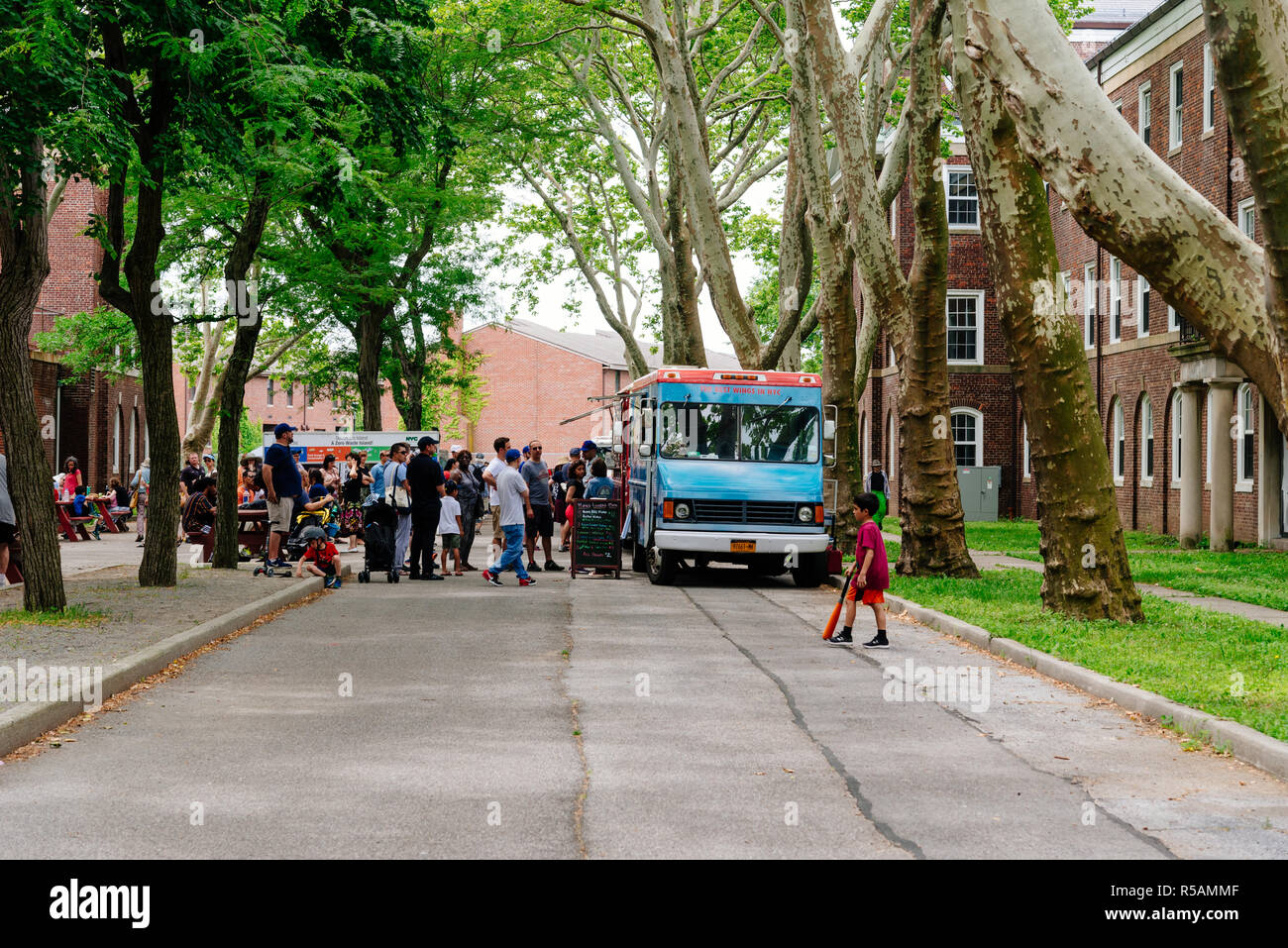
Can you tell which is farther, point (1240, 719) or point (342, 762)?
point (1240, 719)

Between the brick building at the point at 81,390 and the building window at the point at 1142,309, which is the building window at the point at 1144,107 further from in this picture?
the brick building at the point at 81,390

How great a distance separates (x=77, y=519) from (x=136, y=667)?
20.5m

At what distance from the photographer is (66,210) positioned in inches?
1918

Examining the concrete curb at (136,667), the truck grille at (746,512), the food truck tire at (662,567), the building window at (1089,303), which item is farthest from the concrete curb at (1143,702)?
the building window at (1089,303)

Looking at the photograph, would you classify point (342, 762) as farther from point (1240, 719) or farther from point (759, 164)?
point (759, 164)

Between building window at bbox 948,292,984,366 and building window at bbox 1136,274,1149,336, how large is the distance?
35.5 feet

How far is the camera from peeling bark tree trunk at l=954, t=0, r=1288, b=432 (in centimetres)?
796

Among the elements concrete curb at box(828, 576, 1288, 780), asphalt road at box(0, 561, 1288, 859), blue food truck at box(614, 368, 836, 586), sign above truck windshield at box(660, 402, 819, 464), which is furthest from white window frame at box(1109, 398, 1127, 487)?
Result: asphalt road at box(0, 561, 1288, 859)

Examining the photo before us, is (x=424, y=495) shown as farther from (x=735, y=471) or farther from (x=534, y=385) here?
(x=534, y=385)

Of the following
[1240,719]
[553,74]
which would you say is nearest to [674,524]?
[1240,719]

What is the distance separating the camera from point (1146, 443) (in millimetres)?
35281

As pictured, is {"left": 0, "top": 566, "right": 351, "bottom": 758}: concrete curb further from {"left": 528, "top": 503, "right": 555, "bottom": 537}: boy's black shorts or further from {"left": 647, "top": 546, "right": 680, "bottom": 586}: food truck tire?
{"left": 528, "top": 503, "right": 555, "bottom": 537}: boy's black shorts

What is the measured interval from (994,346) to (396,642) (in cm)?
3665

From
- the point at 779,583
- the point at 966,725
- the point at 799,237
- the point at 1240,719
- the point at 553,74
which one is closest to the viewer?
the point at 1240,719
